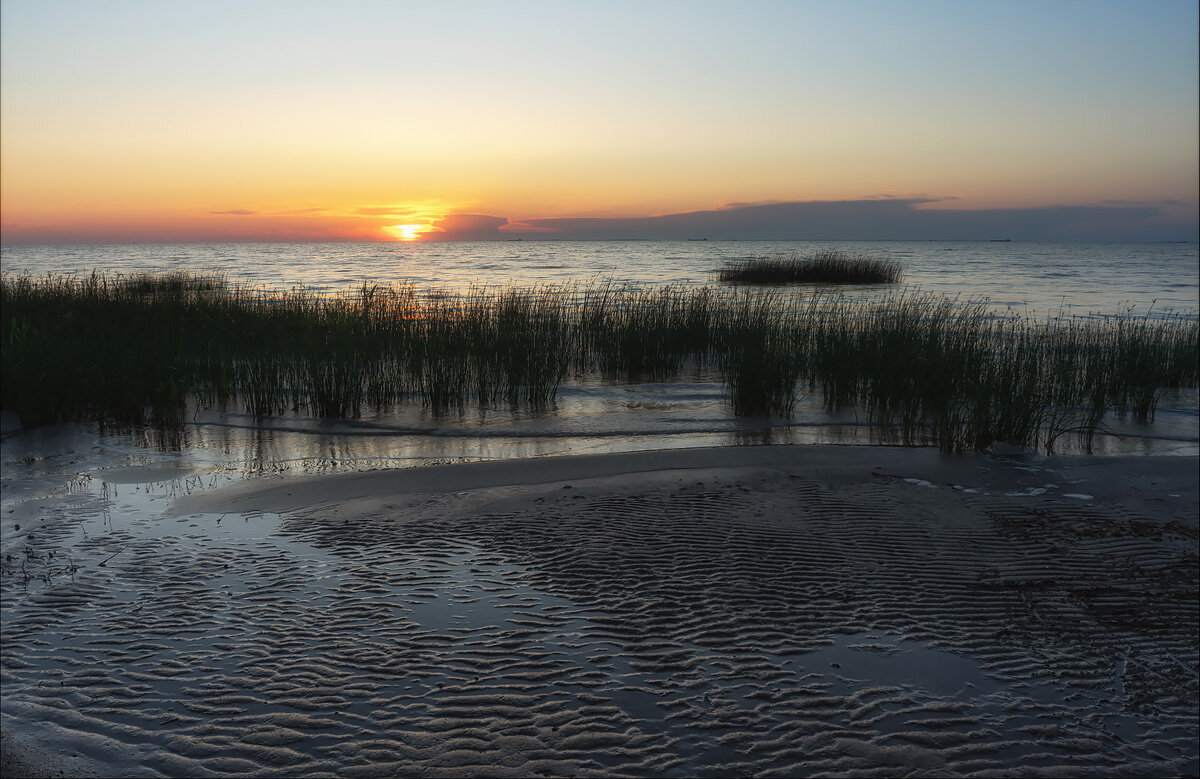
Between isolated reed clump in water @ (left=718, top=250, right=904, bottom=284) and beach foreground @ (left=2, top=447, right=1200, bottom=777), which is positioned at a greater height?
isolated reed clump in water @ (left=718, top=250, right=904, bottom=284)

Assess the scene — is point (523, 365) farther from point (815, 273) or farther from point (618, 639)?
point (815, 273)

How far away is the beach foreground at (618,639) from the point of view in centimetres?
239

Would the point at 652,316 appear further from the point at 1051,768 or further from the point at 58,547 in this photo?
the point at 1051,768

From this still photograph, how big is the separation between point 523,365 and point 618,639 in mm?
7213

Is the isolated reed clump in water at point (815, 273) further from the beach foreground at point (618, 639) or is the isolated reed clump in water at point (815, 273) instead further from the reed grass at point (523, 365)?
the beach foreground at point (618, 639)

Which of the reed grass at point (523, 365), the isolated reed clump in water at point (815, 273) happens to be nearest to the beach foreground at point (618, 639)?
the reed grass at point (523, 365)

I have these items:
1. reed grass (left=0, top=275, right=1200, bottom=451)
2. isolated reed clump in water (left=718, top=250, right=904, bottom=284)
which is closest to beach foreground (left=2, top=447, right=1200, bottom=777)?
reed grass (left=0, top=275, right=1200, bottom=451)

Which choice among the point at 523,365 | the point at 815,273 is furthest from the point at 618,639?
the point at 815,273

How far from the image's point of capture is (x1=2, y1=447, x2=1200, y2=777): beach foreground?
7.85 feet

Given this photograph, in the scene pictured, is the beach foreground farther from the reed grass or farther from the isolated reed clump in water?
the isolated reed clump in water

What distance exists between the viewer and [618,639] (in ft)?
10.1

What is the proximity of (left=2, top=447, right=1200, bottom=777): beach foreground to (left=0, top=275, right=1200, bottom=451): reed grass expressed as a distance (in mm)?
A: 3285

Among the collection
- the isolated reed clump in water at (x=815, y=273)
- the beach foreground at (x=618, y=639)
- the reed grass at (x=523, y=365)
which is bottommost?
the beach foreground at (x=618, y=639)

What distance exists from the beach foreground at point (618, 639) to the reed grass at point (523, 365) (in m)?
3.29
